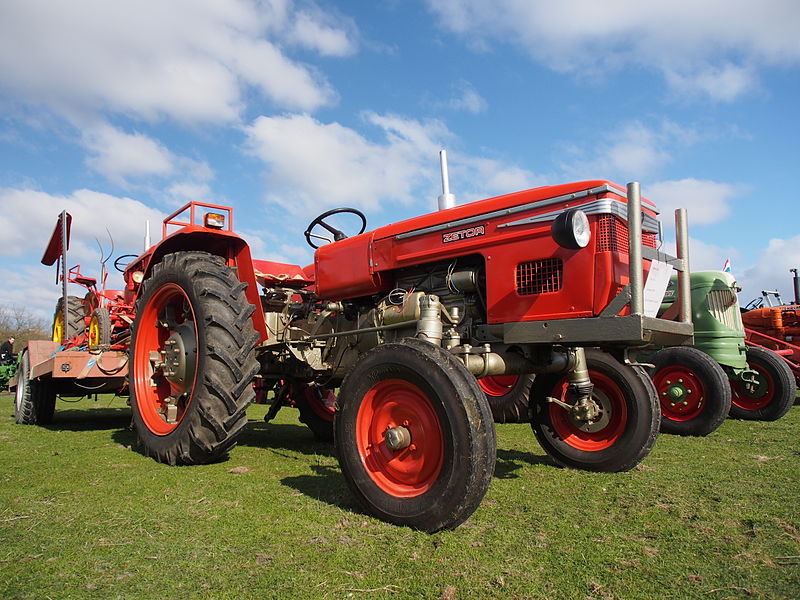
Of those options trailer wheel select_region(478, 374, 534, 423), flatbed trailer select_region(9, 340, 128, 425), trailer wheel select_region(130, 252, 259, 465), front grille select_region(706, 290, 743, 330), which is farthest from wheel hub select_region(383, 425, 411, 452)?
front grille select_region(706, 290, 743, 330)

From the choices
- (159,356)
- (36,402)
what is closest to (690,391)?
(159,356)

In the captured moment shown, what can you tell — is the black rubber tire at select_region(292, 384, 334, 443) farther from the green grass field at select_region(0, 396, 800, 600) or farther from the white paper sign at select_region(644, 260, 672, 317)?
the white paper sign at select_region(644, 260, 672, 317)

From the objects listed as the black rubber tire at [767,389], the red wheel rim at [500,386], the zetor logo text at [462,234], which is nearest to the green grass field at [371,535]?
the zetor logo text at [462,234]

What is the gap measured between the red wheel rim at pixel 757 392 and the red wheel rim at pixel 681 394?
1619 millimetres

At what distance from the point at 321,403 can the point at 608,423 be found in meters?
2.57

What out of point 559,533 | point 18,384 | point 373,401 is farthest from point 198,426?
point 18,384

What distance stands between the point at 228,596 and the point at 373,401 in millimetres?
→ 1254

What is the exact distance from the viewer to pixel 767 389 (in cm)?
708

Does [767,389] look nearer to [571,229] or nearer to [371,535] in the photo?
[571,229]

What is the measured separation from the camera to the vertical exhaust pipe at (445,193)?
3.99 metres

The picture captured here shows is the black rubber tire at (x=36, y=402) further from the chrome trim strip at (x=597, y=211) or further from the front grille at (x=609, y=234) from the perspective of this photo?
the front grille at (x=609, y=234)

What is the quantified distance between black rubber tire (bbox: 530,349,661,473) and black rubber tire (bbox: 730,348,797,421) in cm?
404

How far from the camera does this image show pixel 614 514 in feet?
9.19

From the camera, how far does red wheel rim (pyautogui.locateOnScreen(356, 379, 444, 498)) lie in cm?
266
